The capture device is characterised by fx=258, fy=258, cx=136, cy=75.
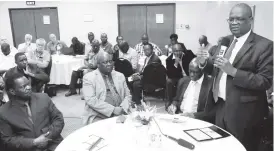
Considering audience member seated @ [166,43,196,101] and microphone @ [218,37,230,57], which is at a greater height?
microphone @ [218,37,230,57]

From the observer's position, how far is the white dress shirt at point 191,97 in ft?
8.38

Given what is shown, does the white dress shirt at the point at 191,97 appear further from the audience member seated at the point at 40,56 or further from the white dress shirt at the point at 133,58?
the audience member seated at the point at 40,56

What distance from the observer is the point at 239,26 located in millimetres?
1829

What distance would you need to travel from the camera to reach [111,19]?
7363 mm

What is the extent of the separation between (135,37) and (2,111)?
5.81 m

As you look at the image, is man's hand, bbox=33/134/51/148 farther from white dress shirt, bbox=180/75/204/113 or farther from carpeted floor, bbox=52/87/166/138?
carpeted floor, bbox=52/87/166/138

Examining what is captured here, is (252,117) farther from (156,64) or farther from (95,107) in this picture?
(156,64)

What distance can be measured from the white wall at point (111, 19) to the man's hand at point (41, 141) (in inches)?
183

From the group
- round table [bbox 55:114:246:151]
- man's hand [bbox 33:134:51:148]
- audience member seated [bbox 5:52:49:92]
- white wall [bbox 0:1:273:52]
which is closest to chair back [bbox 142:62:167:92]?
audience member seated [bbox 5:52:49:92]

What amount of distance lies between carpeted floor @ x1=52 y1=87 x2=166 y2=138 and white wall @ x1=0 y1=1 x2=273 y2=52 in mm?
2452

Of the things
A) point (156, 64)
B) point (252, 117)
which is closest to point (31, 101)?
point (252, 117)

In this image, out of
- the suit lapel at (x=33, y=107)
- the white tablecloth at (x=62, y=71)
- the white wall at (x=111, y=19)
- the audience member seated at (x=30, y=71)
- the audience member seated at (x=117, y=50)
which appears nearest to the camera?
the suit lapel at (x=33, y=107)

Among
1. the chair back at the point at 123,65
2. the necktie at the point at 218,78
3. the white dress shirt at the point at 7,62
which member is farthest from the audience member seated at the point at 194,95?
the white dress shirt at the point at 7,62

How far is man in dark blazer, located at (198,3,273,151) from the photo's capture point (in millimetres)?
1796
